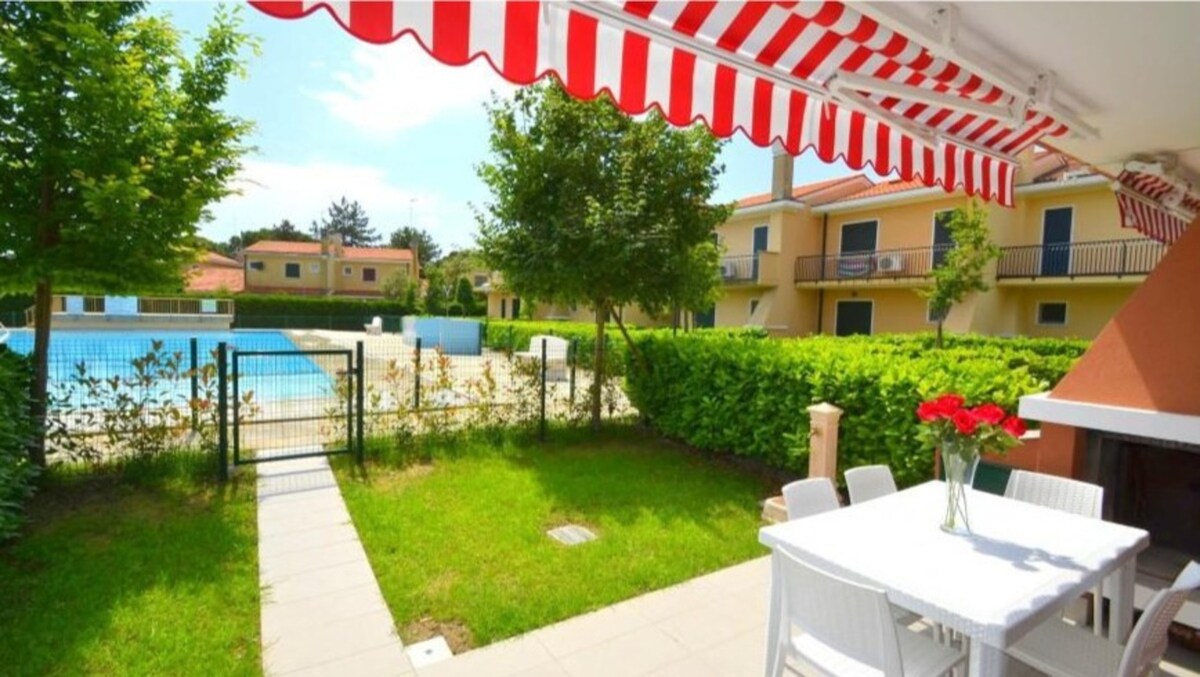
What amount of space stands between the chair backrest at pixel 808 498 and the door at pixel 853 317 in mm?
20447

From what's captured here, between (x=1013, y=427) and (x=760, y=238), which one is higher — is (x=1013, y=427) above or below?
below

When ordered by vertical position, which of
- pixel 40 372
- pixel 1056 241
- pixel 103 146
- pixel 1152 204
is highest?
pixel 1056 241

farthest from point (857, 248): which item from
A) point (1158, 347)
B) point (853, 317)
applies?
point (1158, 347)

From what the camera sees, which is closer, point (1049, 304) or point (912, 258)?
point (1049, 304)

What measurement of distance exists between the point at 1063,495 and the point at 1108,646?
1.18m

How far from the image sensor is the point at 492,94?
30.3ft

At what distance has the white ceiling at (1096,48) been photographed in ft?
7.38

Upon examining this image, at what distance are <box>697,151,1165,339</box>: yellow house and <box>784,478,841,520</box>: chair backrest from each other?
17610mm

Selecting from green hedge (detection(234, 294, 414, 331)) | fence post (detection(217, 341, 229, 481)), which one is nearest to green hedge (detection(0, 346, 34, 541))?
fence post (detection(217, 341, 229, 481))

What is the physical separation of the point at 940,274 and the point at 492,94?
14.1m

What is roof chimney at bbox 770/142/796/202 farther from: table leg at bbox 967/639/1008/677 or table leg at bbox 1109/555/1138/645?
table leg at bbox 967/639/1008/677

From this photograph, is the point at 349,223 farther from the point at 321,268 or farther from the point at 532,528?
the point at 532,528

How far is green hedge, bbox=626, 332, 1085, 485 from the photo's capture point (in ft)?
18.9

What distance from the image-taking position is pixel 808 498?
141 inches
